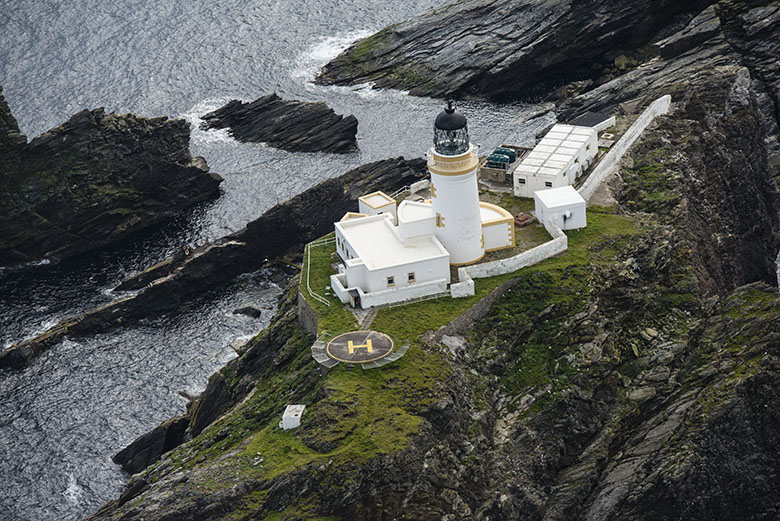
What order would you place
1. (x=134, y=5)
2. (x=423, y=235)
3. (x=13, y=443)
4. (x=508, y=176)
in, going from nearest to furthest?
(x=423, y=235)
(x=13, y=443)
(x=508, y=176)
(x=134, y=5)

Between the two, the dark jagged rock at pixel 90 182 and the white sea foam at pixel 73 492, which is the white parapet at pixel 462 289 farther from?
the dark jagged rock at pixel 90 182

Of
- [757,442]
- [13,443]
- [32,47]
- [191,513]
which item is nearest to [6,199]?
[13,443]

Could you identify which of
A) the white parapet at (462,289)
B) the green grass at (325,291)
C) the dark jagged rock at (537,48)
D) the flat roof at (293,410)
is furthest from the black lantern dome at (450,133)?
the dark jagged rock at (537,48)

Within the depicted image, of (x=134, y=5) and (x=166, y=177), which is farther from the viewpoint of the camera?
(x=134, y=5)

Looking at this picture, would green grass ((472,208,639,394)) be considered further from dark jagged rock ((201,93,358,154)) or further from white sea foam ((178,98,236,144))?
white sea foam ((178,98,236,144))

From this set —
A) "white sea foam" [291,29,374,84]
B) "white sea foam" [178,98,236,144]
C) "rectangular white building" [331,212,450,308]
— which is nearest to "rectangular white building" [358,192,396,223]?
"rectangular white building" [331,212,450,308]

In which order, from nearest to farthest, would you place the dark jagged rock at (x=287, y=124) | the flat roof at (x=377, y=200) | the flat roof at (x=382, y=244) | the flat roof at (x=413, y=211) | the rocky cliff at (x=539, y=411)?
the rocky cliff at (x=539, y=411)
the flat roof at (x=382, y=244)
the flat roof at (x=413, y=211)
the flat roof at (x=377, y=200)
the dark jagged rock at (x=287, y=124)

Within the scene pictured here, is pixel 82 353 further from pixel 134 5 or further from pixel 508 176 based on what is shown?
pixel 134 5
